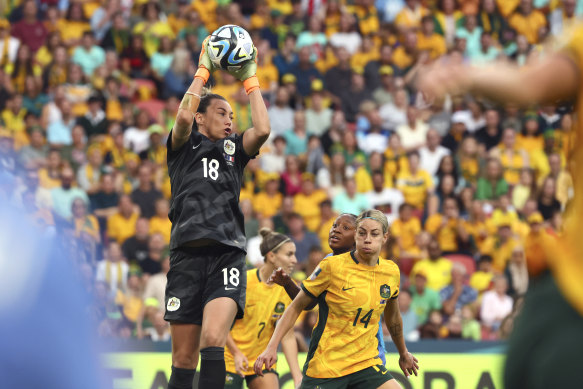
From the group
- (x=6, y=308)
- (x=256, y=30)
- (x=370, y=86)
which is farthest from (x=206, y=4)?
(x=6, y=308)

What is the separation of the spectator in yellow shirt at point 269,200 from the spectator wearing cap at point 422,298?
259 cm

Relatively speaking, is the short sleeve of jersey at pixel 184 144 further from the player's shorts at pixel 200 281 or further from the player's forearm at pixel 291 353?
the player's forearm at pixel 291 353

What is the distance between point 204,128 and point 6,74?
10.5 metres

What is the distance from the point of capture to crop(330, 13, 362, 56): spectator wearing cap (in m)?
17.6

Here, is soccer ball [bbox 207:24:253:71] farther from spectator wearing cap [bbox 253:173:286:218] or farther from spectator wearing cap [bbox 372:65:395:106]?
spectator wearing cap [bbox 372:65:395:106]

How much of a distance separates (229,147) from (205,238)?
71 centimetres

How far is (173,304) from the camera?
598 centimetres

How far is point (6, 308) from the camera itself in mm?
4570

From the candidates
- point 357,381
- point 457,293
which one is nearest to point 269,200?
point 457,293

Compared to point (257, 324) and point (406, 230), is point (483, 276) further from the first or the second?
point (257, 324)

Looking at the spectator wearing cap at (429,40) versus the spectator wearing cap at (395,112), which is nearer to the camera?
the spectator wearing cap at (395,112)

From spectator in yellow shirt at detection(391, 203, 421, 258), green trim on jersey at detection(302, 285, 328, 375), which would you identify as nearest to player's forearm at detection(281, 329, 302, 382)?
green trim on jersey at detection(302, 285, 328, 375)

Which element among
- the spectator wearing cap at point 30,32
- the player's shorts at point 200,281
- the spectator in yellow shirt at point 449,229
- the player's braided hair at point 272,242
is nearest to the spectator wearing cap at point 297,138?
the spectator in yellow shirt at point 449,229

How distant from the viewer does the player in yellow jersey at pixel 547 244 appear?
8.91 feet
